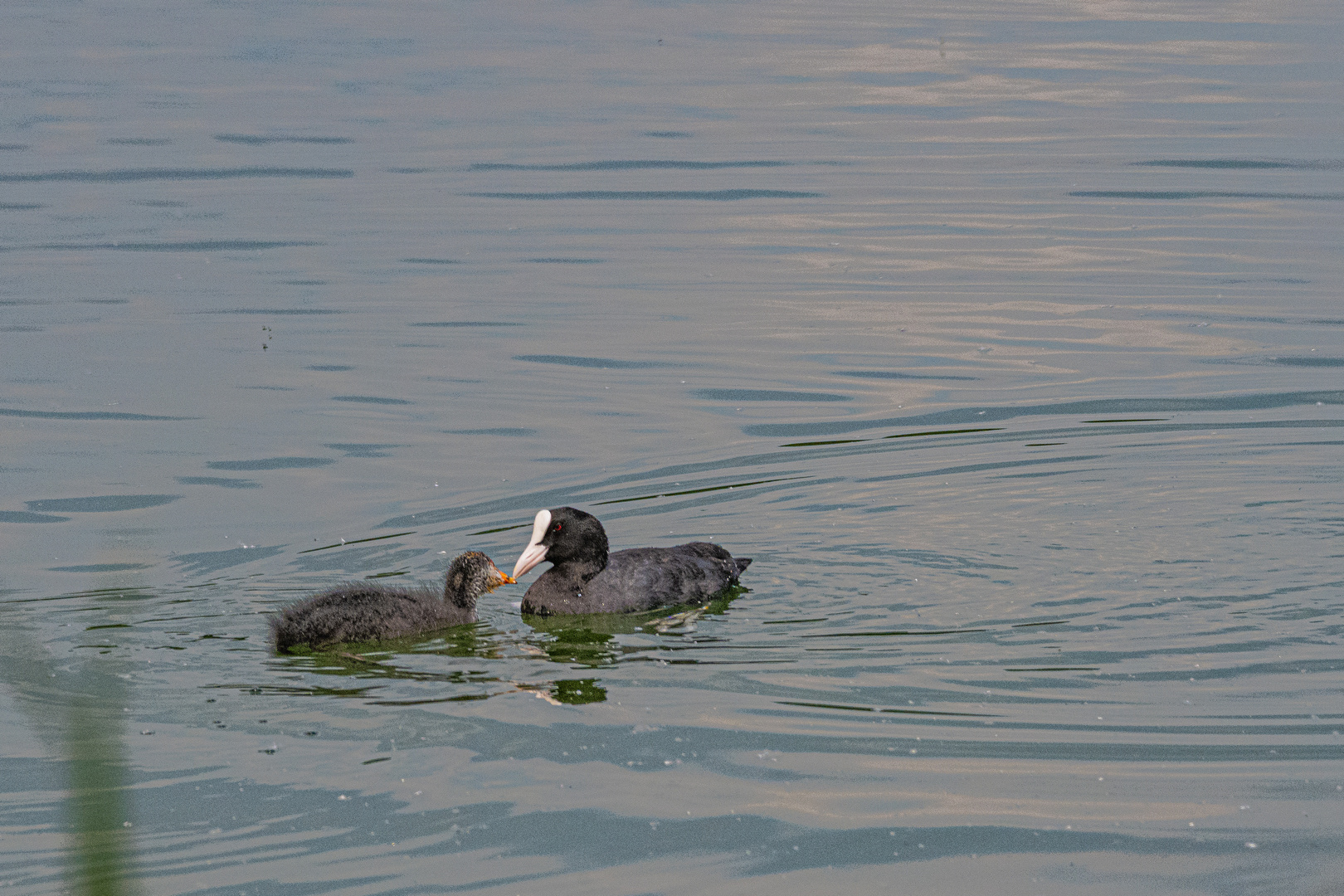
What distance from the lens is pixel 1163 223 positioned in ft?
64.8

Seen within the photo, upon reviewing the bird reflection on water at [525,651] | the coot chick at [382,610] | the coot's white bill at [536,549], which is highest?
the coot's white bill at [536,549]

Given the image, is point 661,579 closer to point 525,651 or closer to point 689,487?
point 525,651

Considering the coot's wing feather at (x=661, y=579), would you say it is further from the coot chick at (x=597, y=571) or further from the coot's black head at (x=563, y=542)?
the coot's black head at (x=563, y=542)

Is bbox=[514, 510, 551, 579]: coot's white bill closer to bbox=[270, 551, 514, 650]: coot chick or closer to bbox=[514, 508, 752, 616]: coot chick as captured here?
bbox=[514, 508, 752, 616]: coot chick

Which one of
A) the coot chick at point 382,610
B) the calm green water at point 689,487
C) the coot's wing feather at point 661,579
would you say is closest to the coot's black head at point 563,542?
the coot's wing feather at point 661,579

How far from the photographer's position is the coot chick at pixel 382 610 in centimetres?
860

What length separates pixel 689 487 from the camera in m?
11.5

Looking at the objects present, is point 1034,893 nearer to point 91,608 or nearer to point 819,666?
point 819,666

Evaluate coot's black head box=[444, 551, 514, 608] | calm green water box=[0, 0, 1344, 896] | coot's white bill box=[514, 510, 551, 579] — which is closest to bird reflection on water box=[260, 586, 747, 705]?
calm green water box=[0, 0, 1344, 896]

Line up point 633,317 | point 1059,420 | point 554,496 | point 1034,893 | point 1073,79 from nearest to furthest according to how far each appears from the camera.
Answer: point 1034,893 → point 554,496 → point 1059,420 → point 633,317 → point 1073,79

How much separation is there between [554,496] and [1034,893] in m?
5.72

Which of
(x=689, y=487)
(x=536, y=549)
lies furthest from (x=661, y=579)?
(x=689, y=487)

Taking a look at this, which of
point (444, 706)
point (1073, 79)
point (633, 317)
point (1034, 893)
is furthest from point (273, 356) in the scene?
point (1073, 79)

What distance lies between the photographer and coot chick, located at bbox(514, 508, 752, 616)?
31.2 ft
